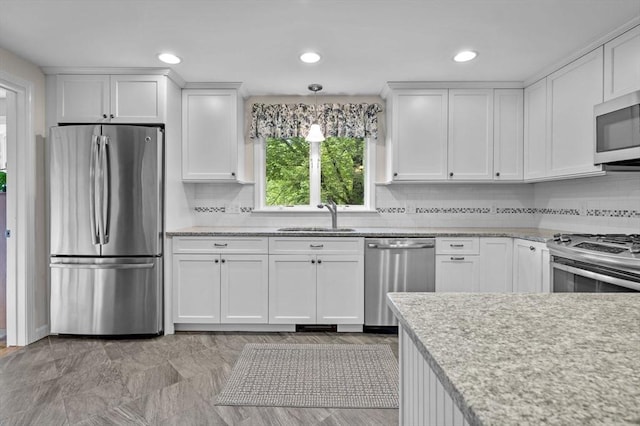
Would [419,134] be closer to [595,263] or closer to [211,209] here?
[595,263]

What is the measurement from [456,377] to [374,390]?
74.2 inches

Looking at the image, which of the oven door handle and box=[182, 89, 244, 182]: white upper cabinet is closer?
the oven door handle

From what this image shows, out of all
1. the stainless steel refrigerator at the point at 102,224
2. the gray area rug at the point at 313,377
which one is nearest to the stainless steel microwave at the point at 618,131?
the gray area rug at the point at 313,377

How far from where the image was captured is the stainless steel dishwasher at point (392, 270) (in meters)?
3.23

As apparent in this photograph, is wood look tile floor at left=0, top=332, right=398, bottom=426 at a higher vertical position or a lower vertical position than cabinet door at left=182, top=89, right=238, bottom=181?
lower

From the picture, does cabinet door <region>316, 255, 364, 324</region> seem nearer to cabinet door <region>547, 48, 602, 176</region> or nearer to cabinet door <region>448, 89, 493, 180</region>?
cabinet door <region>448, 89, 493, 180</region>

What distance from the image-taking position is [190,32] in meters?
2.53

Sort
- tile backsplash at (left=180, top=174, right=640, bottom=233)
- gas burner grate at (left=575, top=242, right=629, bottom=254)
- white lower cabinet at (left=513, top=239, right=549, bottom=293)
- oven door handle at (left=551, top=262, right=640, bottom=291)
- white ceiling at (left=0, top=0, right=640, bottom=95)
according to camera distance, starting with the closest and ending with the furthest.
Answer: oven door handle at (left=551, top=262, right=640, bottom=291), gas burner grate at (left=575, top=242, right=629, bottom=254), white ceiling at (left=0, top=0, right=640, bottom=95), white lower cabinet at (left=513, top=239, right=549, bottom=293), tile backsplash at (left=180, top=174, right=640, bottom=233)

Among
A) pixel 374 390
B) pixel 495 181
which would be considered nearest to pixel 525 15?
pixel 495 181

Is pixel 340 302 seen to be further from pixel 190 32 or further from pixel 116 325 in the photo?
pixel 190 32

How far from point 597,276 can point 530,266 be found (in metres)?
0.87

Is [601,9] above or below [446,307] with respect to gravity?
above

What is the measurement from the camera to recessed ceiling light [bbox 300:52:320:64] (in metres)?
2.86

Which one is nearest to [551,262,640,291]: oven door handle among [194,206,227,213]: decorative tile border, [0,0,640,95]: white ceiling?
[0,0,640,95]: white ceiling
